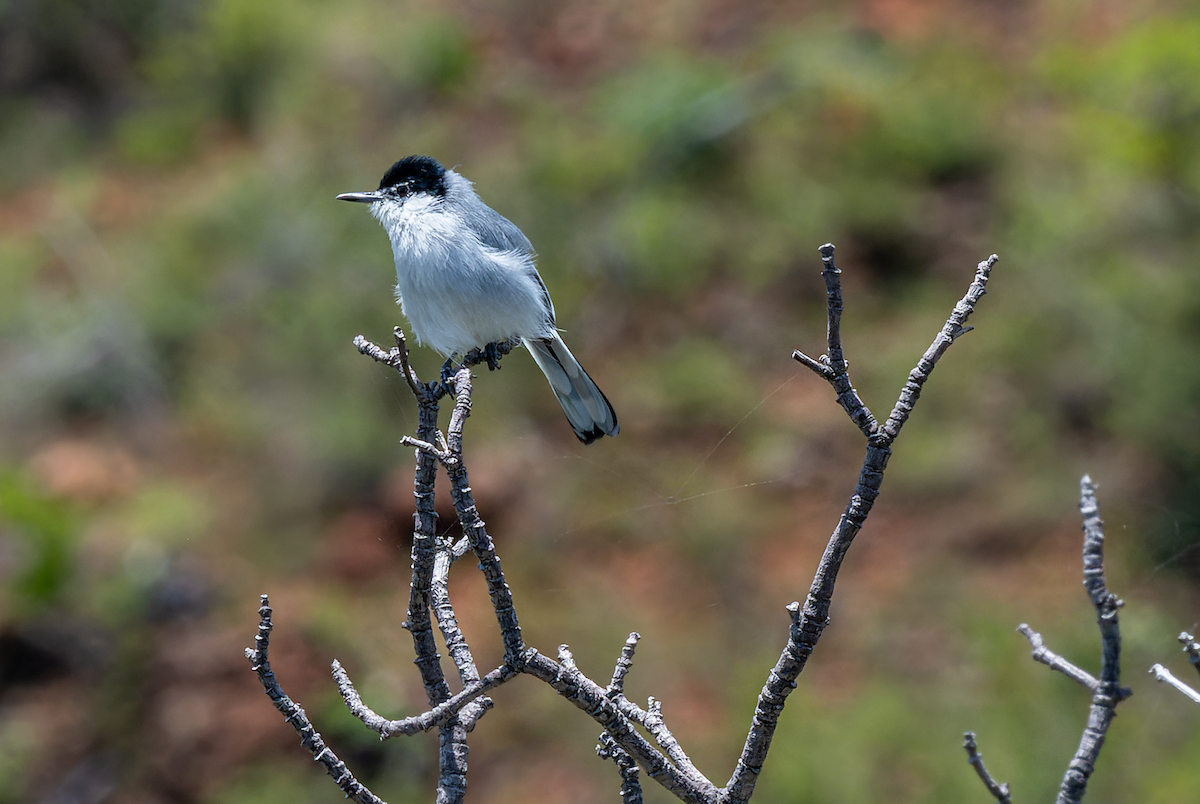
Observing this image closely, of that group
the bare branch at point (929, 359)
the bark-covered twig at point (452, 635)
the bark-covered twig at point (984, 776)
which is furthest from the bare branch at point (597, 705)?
the bare branch at point (929, 359)

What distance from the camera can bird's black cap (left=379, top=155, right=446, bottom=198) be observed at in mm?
3031

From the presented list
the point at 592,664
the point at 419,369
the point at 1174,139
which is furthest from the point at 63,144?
the point at 1174,139

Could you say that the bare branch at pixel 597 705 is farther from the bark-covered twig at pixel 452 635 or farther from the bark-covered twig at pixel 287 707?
the bark-covered twig at pixel 287 707

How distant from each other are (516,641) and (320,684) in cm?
428

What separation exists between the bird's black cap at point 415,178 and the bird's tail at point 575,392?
25.2 inches

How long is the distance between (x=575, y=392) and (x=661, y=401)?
14.7 ft

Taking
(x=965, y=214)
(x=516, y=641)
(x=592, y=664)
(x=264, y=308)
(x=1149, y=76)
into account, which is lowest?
(x=516, y=641)

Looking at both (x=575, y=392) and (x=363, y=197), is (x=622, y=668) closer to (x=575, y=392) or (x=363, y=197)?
(x=575, y=392)

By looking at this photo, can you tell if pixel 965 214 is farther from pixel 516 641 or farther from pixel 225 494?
pixel 516 641

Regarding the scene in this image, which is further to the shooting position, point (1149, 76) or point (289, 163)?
point (289, 163)

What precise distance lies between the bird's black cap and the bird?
0.25ft

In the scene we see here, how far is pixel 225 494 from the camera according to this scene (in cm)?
721

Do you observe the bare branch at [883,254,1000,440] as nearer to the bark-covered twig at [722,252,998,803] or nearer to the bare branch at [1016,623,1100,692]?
the bark-covered twig at [722,252,998,803]

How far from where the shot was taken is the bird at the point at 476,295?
2.62 meters
